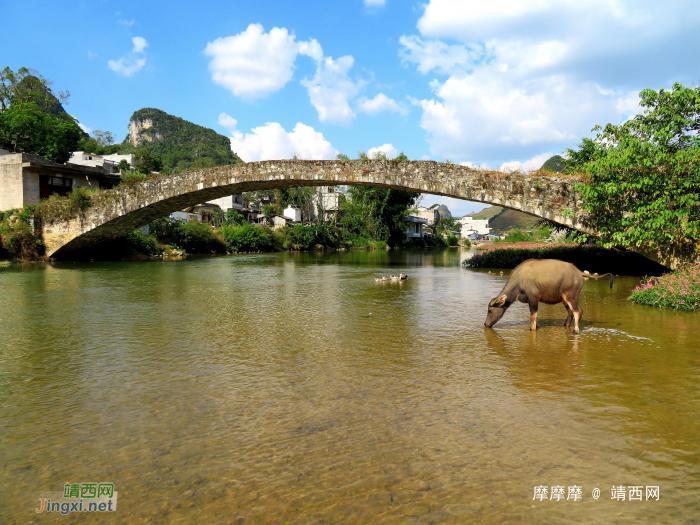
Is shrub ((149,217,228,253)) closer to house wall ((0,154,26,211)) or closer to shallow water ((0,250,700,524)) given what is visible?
house wall ((0,154,26,211))

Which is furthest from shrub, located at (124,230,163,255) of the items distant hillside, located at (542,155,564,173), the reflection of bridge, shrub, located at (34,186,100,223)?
distant hillside, located at (542,155,564,173)

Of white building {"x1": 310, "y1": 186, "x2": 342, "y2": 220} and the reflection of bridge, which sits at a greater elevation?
white building {"x1": 310, "y1": 186, "x2": 342, "y2": 220}

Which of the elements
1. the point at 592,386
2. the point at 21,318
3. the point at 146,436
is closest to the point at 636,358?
the point at 592,386

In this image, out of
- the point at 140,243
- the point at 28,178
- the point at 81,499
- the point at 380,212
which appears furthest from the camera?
the point at 380,212

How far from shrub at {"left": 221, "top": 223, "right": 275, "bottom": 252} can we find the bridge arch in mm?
18351

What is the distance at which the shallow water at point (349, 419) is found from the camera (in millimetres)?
3014

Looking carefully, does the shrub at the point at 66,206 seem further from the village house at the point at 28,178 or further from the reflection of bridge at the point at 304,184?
the village house at the point at 28,178

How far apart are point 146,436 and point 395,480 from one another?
2.23 meters

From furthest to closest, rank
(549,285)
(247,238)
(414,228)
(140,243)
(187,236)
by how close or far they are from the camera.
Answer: (414,228) < (247,238) < (187,236) < (140,243) < (549,285)

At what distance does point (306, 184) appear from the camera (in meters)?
22.7

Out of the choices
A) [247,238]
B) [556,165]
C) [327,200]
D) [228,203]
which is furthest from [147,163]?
[556,165]

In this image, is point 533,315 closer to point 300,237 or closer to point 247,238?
point 247,238

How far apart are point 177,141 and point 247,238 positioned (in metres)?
104

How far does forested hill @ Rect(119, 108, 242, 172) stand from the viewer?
105438mm
